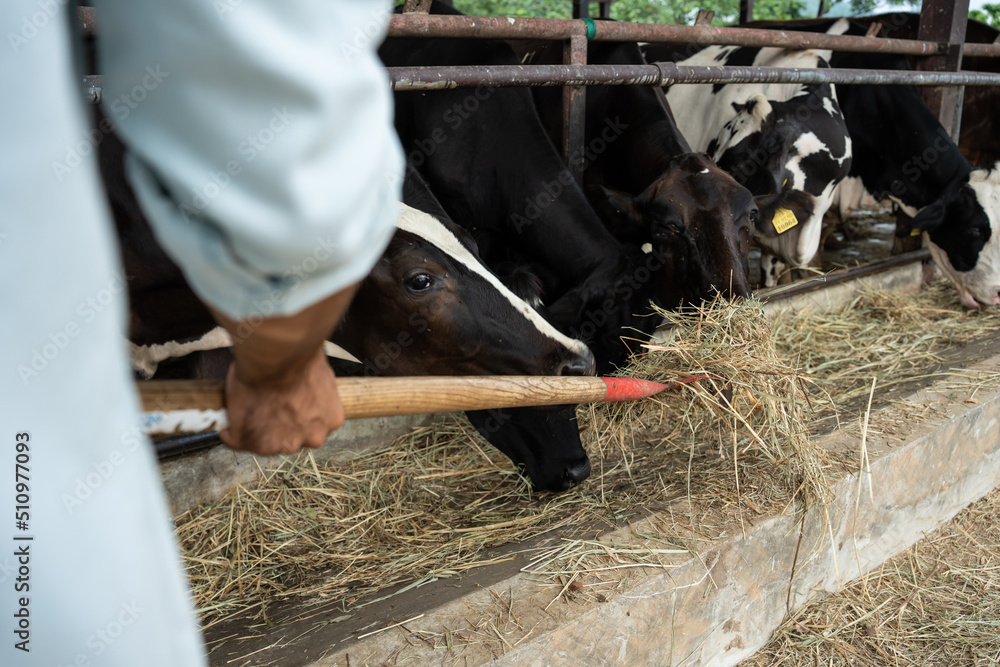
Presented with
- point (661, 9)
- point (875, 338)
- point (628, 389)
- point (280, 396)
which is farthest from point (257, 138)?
point (661, 9)

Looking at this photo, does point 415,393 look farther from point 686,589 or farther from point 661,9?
point 661,9

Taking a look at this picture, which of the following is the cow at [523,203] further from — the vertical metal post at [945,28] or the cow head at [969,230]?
the vertical metal post at [945,28]

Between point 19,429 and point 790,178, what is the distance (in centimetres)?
486

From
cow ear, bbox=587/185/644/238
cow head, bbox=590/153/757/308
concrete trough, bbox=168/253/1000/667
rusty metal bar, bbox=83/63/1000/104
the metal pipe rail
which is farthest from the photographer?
cow ear, bbox=587/185/644/238

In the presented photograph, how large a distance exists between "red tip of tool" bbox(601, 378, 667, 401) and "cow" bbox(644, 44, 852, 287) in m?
2.46

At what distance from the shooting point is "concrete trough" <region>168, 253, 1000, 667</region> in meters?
1.74

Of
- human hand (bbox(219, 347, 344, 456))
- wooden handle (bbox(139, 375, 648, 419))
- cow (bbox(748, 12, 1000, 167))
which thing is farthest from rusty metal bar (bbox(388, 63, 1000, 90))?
cow (bbox(748, 12, 1000, 167))

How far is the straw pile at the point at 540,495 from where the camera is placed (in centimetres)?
219

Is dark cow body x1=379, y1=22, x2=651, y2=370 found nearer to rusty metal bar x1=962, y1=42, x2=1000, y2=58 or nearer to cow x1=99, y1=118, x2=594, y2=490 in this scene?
cow x1=99, y1=118, x2=594, y2=490

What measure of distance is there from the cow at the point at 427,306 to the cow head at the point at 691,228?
1.13m

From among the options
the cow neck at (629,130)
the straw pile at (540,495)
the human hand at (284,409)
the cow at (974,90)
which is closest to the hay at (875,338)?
the straw pile at (540,495)

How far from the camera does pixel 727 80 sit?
3.56 meters

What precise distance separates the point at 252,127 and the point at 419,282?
1523mm

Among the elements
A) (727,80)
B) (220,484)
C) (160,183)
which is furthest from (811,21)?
(160,183)
